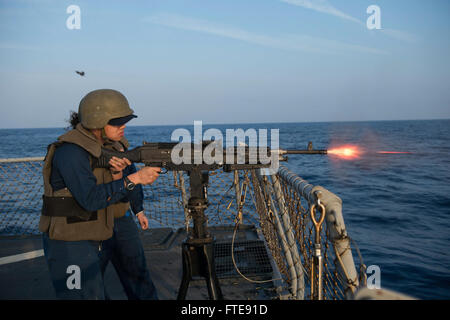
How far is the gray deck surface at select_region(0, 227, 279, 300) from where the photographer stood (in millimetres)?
3703

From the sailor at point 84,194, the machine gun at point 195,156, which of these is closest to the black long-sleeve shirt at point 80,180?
the sailor at point 84,194

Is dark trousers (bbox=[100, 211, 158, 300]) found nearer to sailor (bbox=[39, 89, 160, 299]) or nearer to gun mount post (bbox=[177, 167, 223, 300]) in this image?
sailor (bbox=[39, 89, 160, 299])

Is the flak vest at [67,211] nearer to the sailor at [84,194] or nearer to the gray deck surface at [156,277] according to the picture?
→ the sailor at [84,194]

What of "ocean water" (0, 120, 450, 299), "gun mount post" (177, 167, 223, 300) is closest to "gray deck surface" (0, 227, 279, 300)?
"gun mount post" (177, 167, 223, 300)

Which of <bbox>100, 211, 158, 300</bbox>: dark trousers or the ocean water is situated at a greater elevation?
<bbox>100, 211, 158, 300</bbox>: dark trousers

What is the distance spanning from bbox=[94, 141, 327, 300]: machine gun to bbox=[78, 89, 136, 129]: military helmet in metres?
0.25

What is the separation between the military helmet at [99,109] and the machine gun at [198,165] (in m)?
0.25

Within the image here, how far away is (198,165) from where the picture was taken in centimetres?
264

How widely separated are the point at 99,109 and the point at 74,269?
4.17 feet

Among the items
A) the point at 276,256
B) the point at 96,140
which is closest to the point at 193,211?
the point at 96,140

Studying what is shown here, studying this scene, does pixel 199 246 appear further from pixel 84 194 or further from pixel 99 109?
pixel 99 109

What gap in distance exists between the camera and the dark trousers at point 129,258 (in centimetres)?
301

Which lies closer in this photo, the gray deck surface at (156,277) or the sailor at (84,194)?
the sailor at (84,194)
